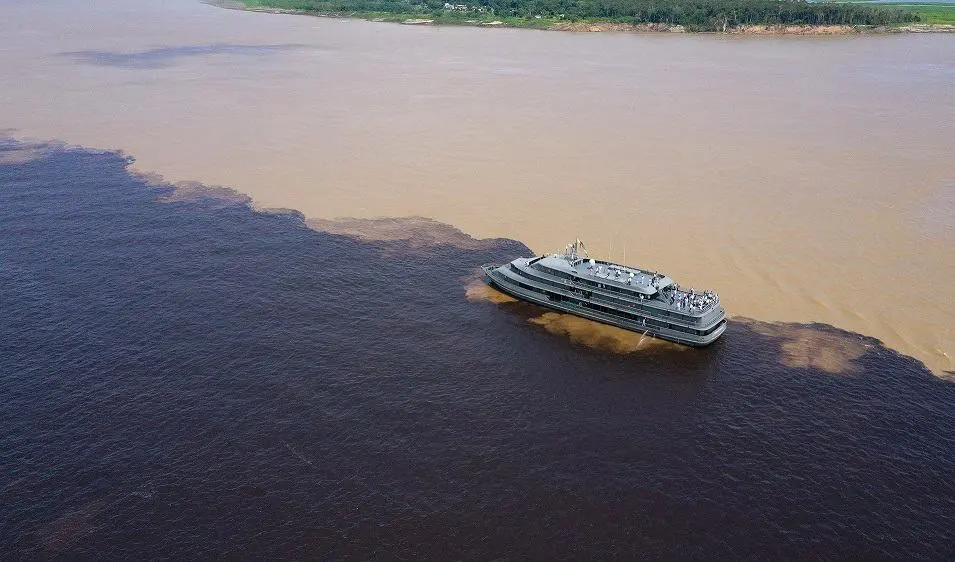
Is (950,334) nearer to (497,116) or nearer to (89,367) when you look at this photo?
(89,367)

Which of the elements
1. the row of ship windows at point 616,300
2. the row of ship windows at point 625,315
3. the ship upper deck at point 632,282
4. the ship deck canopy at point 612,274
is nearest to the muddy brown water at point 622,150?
the ship upper deck at point 632,282

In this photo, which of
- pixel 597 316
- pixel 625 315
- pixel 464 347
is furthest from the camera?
pixel 597 316

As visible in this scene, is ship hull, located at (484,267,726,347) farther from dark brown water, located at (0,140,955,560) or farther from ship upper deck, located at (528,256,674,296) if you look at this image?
ship upper deck, located at (528,256,674,296)

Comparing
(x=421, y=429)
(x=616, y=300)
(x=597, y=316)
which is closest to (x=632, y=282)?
(x=616, y=300)

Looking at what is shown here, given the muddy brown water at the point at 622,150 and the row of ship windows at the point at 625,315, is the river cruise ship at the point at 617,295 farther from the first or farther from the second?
the muddy brown water at the point at 622,150

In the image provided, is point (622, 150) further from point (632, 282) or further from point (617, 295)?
point (617, 295)

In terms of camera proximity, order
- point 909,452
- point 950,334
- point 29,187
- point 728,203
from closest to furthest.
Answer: point 909,452 < point 950,334 < point 728,203 < point 29,187

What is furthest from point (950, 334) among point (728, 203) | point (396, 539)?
point (396, 539)
